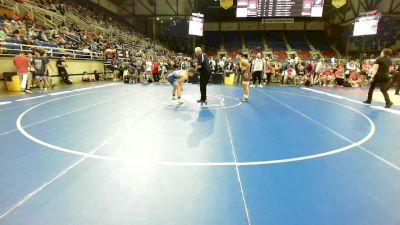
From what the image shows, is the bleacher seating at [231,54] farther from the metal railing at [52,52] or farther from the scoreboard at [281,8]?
the metal railing at [52,52]

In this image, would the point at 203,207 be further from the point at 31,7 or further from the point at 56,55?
the point at 31,7

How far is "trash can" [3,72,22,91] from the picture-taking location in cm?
1062

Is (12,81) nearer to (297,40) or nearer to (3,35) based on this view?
(3,35)

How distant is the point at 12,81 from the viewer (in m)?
10.6

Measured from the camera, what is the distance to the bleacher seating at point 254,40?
1518 inches

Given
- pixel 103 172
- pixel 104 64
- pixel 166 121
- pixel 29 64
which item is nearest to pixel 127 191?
pixel 103 172

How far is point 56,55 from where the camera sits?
14.3 metres

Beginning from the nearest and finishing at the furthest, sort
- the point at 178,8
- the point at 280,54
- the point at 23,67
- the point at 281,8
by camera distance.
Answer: the point at 23,67 < the point at 281,8 < the point at 178,8 < the point at 280,54

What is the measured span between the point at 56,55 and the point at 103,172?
1377 cm

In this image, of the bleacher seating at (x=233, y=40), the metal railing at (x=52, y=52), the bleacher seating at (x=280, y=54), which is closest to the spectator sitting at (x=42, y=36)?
the metal railing at (x=52, y=52)

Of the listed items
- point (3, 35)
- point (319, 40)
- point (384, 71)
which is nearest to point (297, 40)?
point (319, 40)

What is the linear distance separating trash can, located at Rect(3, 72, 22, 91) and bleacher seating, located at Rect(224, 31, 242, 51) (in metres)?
32.0

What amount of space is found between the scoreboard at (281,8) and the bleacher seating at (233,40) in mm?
20930

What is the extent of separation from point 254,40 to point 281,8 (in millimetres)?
22806
